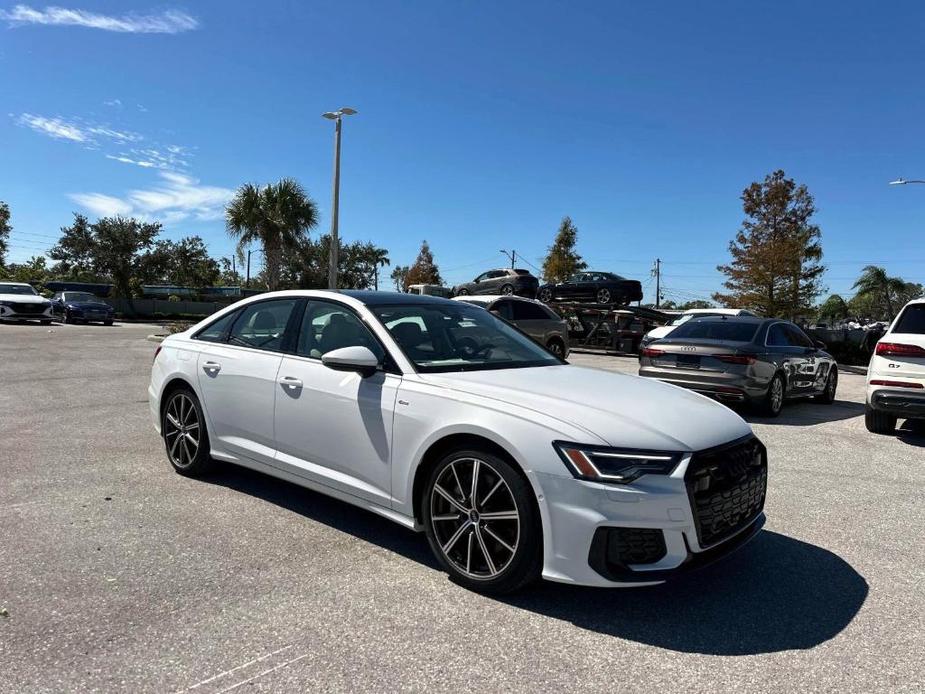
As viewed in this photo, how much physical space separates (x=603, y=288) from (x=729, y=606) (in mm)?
20635

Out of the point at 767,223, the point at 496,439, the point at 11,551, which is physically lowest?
the point at 11,551

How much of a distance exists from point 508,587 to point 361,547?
1.10 metres

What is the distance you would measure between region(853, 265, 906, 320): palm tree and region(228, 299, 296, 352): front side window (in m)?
73.0

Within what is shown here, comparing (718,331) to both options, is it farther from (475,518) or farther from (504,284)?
(504,284)

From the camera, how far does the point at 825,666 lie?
2762mm

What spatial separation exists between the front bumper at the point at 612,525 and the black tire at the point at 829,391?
997 cm

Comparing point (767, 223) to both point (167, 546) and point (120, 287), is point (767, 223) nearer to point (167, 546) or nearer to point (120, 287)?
point (167, 546)

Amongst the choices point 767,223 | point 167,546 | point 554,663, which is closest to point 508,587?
point 554,663

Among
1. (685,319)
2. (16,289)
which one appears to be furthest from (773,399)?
(16,289)

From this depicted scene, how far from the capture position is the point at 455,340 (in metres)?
4.40

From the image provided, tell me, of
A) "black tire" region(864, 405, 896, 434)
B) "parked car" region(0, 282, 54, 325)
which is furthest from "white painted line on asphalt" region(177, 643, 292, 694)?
"parked car" region(0, 282, 54, 325)

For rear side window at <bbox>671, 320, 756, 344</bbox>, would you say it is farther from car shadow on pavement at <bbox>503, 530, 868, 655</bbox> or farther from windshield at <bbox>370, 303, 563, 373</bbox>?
car shadow on pavement at <bbox>503, 530, 868, 655</bbox>

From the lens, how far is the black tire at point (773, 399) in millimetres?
9388

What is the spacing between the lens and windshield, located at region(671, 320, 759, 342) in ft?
32.0
